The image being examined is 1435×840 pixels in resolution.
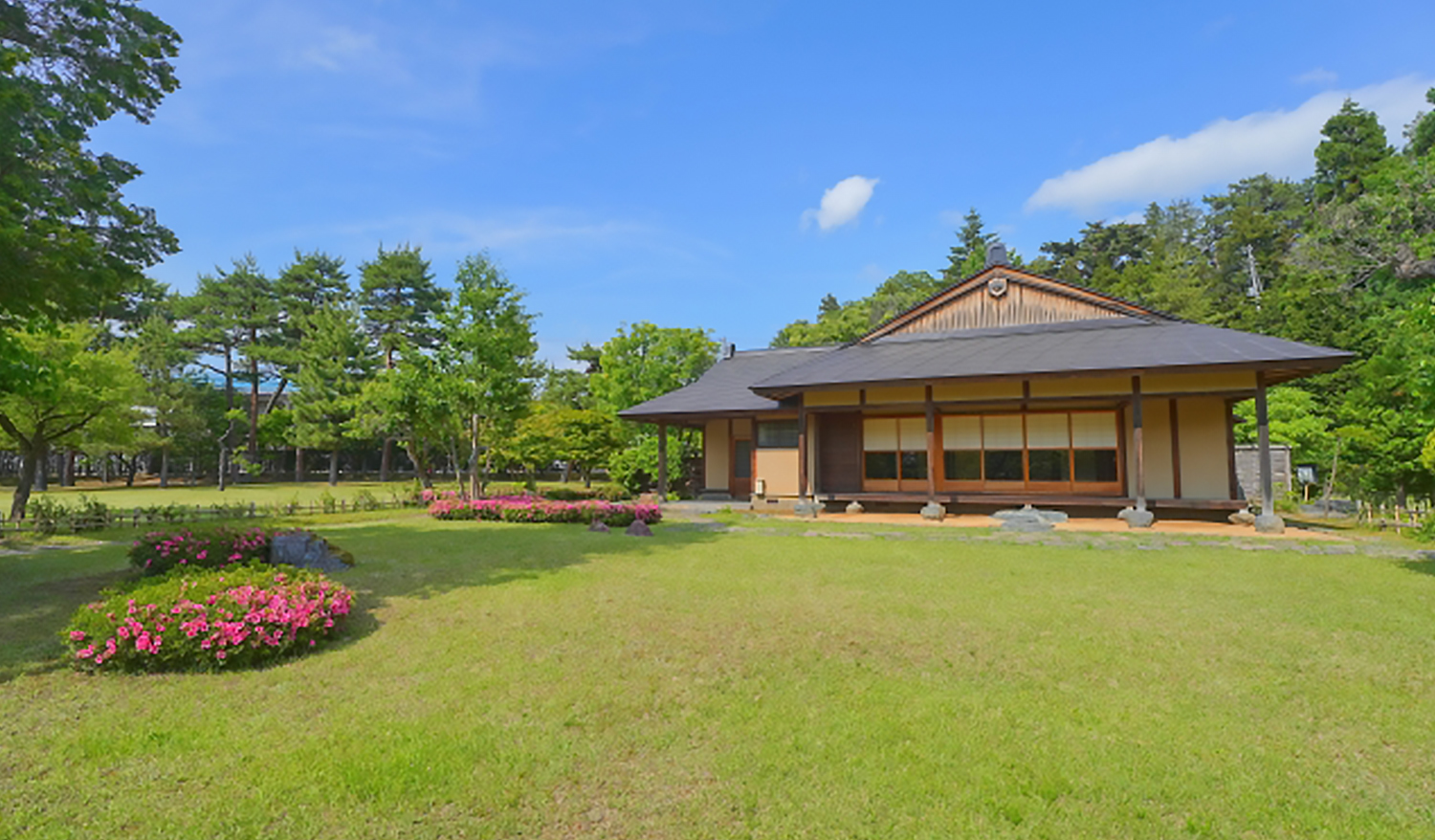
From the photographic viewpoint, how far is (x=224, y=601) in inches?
200

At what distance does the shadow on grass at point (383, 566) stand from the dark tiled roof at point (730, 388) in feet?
17.1

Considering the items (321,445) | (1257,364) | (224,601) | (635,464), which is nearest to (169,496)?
(321,445)

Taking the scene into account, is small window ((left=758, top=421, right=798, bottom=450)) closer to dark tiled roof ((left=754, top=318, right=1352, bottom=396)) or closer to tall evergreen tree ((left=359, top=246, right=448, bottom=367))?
dark tiled roof ((left=754, top=318, right=1352, bottom=396))

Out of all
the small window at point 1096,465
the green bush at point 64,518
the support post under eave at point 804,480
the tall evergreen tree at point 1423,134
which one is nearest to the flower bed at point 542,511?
the support post under eave at point 804,480

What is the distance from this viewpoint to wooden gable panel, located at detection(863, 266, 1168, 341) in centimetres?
1716

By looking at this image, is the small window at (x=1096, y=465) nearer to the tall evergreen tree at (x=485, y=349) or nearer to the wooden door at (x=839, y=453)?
the wooden door at (x=839, y=453)

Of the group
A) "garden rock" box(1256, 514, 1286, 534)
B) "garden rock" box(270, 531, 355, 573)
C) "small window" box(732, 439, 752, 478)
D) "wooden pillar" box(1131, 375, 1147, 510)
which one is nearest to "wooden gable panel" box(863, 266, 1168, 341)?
"wooden pillar" box(1131, 375, 1147, 510)

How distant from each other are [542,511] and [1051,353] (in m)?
11.8

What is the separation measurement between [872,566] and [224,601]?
696 cm

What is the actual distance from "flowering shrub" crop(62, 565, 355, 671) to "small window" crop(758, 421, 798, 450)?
13.6 m

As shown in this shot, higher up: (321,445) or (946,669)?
(321,445)

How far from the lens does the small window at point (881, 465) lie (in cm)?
1678

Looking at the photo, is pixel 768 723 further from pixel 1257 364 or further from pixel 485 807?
pixel 1257 364

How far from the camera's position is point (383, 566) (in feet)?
29.3
